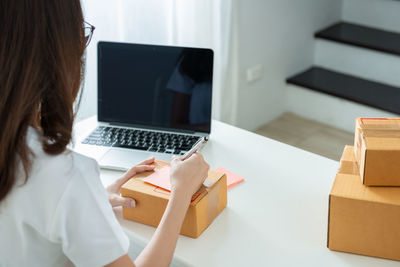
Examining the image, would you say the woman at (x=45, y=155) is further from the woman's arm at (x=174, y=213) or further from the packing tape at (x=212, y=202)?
the packing tape at (x=212, y=202)

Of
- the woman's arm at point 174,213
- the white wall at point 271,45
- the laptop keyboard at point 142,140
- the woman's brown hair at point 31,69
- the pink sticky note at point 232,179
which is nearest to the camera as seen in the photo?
the woman's brown hair at point 31,69

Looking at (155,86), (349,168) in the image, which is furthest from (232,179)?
(155,86)

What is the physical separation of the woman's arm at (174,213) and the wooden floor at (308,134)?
180 cm

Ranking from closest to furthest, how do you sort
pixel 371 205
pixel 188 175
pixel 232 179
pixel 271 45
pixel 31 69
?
pixel 31 69 → pixel 371 205 → pixel 188 175 → pixel 232 179 → pixel 271 45

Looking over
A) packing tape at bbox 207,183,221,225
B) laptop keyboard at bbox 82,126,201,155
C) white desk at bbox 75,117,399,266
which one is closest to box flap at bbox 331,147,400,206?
white desk at bbox 75,117,399,266

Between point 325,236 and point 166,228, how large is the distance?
1.17 ft

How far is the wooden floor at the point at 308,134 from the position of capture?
113 inches

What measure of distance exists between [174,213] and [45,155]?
12.7 inches

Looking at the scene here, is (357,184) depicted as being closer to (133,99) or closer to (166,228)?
(166,228)

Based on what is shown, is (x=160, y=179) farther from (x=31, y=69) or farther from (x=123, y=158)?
(x=31, y=69)

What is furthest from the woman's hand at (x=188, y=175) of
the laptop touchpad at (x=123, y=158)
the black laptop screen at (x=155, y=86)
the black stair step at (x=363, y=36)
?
the black stair step at (x=363, y=36)

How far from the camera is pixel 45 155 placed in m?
0.78

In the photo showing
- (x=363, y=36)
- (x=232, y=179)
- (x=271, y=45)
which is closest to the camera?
(x=232, y=179)

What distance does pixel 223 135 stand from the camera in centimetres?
152
